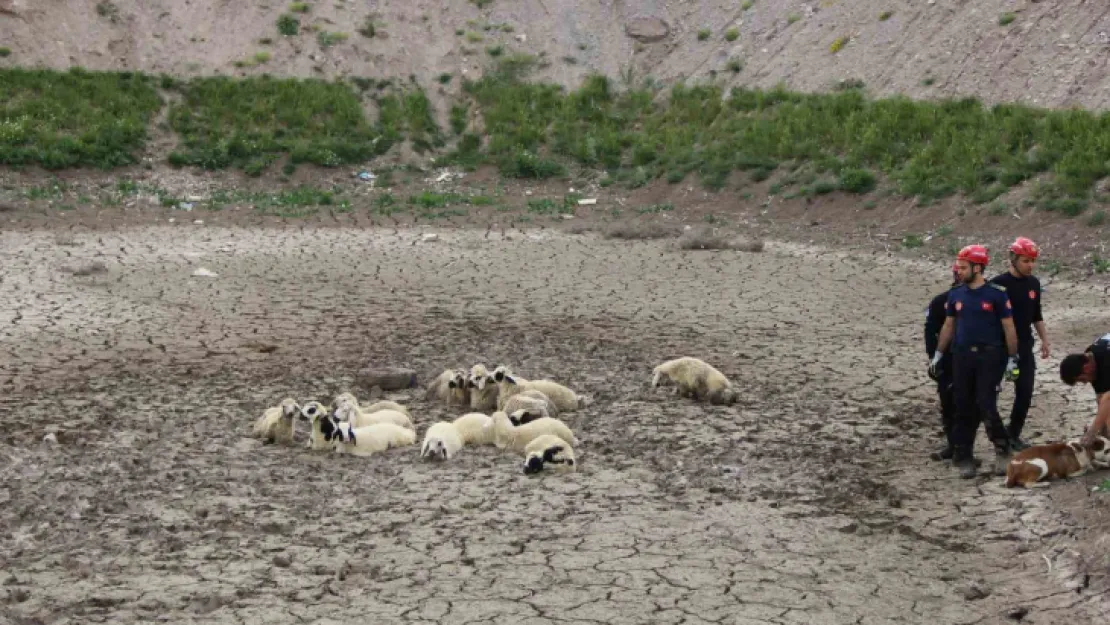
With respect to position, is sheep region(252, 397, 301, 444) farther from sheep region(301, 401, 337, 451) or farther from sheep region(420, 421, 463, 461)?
sheep region(420, 421, 463, 461)

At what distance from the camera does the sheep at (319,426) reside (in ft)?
34.5

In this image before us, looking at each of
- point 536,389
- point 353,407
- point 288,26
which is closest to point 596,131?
point 288,26

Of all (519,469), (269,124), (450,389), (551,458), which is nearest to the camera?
(551,458)

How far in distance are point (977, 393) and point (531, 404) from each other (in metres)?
3.72

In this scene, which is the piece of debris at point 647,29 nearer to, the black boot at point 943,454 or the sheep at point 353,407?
the sheep at point 353,407

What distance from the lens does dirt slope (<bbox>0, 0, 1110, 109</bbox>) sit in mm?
25750

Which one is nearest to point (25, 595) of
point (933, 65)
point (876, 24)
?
point (933, 65)

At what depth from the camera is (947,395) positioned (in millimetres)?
10430

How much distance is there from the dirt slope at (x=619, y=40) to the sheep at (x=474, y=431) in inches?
683

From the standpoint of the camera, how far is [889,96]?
2672 cm

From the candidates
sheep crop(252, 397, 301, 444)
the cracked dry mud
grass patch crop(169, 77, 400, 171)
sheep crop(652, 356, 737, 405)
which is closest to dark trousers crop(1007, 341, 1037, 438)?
the cracked dry mud

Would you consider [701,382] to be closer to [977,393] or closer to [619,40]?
[977,393]

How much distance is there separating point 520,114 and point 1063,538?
24318mm

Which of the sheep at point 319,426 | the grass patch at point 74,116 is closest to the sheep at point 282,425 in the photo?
the sheep at point 319,426
